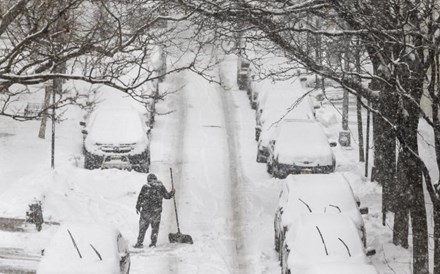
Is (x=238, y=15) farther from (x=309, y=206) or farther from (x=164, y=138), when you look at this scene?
(x=164, y=138)

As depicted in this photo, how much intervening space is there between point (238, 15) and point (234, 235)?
5.68 m

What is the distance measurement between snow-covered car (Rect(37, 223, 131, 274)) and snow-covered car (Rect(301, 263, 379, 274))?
296 centimetres

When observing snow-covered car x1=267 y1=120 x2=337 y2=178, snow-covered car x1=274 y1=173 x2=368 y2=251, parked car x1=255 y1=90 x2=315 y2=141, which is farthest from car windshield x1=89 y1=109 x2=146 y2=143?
snow-covered car x1=274 y1=173 x2=368 y2=251

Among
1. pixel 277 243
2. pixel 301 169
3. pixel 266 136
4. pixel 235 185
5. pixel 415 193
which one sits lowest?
pixel 277 243

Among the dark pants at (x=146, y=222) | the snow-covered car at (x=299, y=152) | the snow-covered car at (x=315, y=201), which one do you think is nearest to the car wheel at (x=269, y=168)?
the snow-covered car at (x=299, y=152)

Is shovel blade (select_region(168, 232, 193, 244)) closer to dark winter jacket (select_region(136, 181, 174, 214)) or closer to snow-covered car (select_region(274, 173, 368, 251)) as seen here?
dark winter jacket (select_region(136, 181, 174, 214))

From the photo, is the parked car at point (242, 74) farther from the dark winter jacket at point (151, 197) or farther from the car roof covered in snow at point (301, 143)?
the dark winter jacket at point (151, 197)

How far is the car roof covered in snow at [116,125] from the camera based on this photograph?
70.5ft

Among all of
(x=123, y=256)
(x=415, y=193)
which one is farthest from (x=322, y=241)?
(x=123, y=256)

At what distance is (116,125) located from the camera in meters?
22.1

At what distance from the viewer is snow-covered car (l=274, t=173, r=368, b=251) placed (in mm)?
14805

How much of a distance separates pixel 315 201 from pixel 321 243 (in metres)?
2.63

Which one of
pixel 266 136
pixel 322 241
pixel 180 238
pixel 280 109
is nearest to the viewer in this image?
pixel 322 241

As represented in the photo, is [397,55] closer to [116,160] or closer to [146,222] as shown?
[146,222]
